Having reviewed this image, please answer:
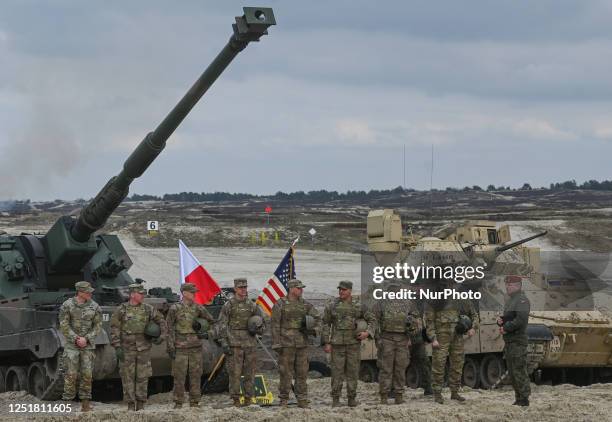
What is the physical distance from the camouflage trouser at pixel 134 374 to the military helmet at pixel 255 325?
4.37 feet

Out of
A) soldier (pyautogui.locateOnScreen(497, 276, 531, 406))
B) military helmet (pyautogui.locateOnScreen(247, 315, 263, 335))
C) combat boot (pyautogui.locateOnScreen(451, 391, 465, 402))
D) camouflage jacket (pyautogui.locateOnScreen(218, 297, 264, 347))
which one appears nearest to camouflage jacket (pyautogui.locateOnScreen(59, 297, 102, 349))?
camouflage jacket (pyautogui.locateOnScreen(218, 297, 264, 347))

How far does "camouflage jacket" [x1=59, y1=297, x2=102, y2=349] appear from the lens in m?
12.8

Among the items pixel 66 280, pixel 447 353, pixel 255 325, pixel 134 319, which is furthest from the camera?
pixel 66 280

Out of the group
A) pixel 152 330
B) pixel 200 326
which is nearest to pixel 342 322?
pixel 200 326

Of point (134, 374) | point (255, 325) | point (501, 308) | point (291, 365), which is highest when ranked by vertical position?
point (501, 308)

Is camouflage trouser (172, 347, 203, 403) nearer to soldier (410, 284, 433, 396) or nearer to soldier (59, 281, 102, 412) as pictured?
soldier (59, 281, 102, 412)

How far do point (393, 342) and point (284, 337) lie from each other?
55.4 inches

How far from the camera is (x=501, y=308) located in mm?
19203

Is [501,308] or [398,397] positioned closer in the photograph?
[398,397]

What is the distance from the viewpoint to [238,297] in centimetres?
1342

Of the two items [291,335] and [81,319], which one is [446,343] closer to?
[291,335]

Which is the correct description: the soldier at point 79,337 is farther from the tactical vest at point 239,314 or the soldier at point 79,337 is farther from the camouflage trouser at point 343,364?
the camouflage trouser at point 343,364

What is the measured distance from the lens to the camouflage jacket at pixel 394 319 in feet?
44.6

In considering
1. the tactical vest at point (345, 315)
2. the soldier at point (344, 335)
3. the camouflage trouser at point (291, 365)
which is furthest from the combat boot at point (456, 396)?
the camouflage trouser at point (291, 365)
